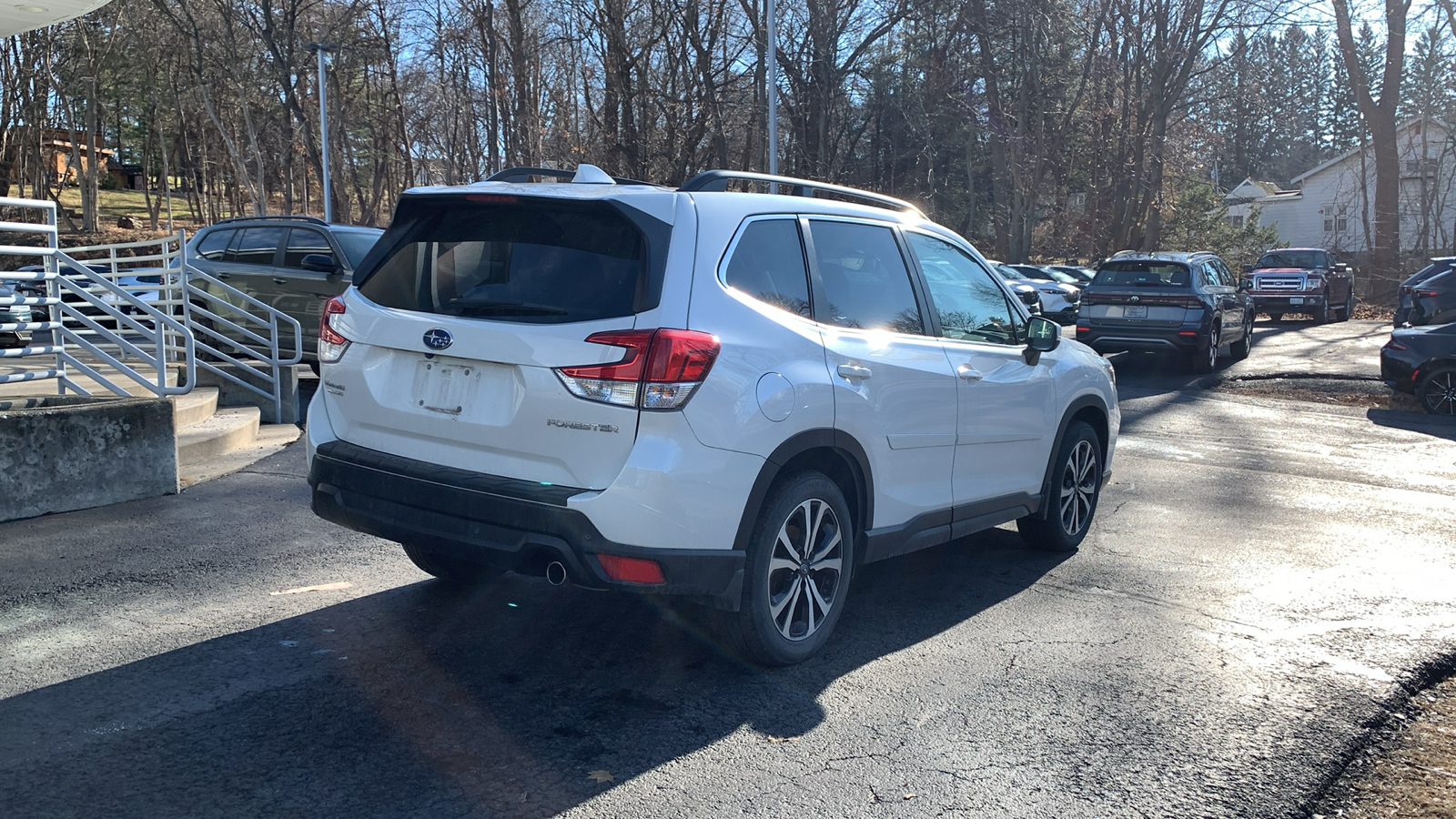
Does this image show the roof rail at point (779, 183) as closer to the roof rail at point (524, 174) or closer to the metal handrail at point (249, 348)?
the roof rail at point (524, 174)

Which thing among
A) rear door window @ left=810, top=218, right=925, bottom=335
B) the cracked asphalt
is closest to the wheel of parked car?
the cracked asphalt

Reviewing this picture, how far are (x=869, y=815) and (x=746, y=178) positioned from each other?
98.6 inches

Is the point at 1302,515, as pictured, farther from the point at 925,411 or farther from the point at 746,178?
the point at 746,178

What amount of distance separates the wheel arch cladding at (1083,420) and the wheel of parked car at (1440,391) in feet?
28.2

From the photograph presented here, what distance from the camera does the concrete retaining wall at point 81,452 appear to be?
262 inches

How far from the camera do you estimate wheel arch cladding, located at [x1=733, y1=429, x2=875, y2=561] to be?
13.6 feet

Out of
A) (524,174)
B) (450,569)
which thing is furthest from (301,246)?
(524,174)

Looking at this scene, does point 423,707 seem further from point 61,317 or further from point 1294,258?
point 1294,258

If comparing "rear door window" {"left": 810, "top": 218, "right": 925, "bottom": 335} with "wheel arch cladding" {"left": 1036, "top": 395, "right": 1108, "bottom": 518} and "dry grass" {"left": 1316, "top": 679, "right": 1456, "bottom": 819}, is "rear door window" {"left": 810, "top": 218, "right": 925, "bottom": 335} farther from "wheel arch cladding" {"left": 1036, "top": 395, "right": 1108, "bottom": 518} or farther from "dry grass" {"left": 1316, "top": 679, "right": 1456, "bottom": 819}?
"dry grass" {"left": 1316, "top": 679, "right": 1456, "bottom": 819}

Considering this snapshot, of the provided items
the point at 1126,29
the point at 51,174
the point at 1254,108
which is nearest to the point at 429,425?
the point at 1126,29

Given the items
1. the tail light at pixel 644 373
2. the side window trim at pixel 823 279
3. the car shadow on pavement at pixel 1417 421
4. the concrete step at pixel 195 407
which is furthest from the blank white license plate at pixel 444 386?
the car shadow on pavement at pixel 1417 421

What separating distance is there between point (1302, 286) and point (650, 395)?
2778cm

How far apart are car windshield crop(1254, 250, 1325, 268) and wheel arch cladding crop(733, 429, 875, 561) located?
92.0 feet

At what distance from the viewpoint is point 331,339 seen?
15.3 feet
